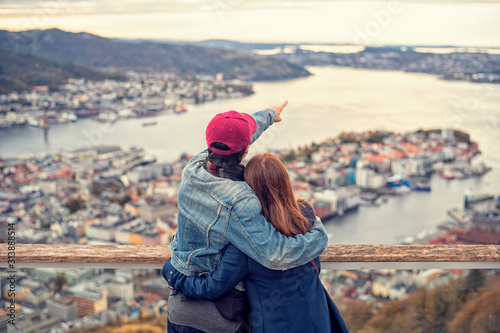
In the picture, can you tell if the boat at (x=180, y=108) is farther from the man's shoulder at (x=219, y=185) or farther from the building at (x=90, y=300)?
the man's shoulder at (x=219, y=185)

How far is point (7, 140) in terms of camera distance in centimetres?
1853

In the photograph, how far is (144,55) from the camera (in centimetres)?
2117

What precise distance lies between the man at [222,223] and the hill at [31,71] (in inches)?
746

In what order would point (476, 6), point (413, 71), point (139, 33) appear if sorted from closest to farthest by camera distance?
point (476, 6) → point (139, 33) → point (413, 71)

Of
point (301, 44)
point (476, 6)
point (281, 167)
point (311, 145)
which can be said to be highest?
point (476, 6)

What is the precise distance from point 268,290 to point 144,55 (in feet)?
70.8

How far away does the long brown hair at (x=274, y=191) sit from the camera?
29.9 inches

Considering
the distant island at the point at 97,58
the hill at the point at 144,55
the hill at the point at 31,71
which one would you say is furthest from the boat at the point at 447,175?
the hill at the point at 31,71

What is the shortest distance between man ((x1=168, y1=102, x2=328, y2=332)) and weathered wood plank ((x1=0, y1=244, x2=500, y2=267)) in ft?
0.77

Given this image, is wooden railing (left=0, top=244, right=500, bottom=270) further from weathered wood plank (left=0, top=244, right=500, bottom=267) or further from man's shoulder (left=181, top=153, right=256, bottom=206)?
man's shoulder (left=181, top=153, right=256, bottom=206)

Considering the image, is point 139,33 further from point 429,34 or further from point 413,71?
point 413,71

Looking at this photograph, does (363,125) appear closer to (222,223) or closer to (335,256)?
(335,256)

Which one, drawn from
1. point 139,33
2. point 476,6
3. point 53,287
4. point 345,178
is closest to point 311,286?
point 53,287

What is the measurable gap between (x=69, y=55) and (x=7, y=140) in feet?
13.8
